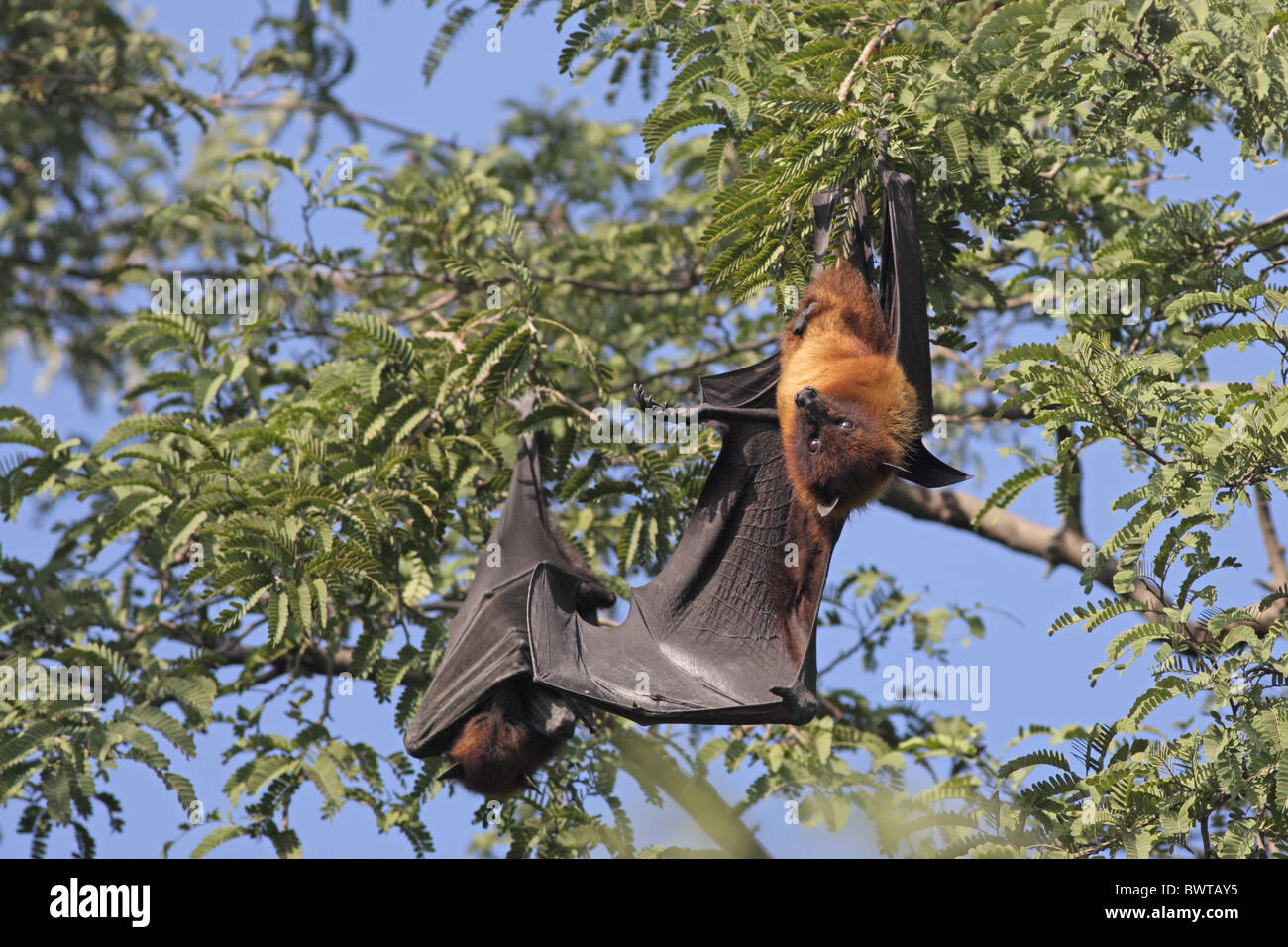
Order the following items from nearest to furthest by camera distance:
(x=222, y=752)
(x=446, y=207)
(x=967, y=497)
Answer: (x=222, y=752), (x=446, y=207), (x=967, y=497)

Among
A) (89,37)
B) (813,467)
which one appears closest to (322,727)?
(813,467)

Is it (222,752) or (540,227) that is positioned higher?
(540,227)

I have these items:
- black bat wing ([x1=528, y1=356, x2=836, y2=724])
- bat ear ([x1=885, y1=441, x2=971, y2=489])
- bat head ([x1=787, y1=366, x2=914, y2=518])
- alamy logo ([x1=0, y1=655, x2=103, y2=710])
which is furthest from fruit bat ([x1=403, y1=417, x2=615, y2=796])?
bat ear ([x1=885, y1=441, x2=971, y2=489])

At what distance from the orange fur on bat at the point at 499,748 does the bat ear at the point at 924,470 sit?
2.01 meters

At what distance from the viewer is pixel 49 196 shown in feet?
30.7

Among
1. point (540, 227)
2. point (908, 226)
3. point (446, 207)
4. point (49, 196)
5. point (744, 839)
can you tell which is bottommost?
point (744, 839)

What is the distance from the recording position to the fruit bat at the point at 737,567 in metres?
4.09

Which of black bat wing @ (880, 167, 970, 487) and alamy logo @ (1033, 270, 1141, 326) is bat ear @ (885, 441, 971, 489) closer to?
black bat wing @ (880, 167, 970, 487)

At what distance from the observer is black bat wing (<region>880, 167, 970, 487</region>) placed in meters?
4.10

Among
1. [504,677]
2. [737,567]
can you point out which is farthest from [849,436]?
[504,677]

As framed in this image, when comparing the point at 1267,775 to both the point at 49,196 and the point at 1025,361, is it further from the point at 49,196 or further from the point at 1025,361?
the point at 49,196

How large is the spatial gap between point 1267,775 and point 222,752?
155 inches

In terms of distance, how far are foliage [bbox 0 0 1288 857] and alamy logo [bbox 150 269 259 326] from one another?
0.10 m
